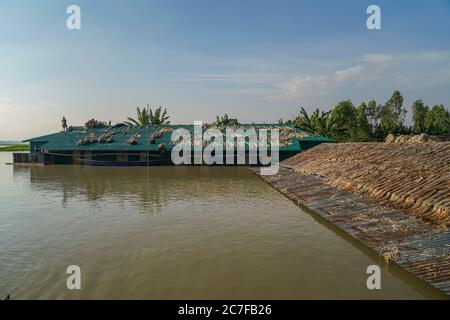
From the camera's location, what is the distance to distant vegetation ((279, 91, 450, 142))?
58344 mm

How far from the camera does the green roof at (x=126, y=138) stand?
165 ft

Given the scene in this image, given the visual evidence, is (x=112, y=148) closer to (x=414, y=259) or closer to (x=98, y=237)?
(x=98, y=237)

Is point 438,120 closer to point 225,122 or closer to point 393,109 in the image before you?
point 393,109

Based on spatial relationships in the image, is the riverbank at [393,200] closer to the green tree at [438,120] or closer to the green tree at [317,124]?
the green tree at [317,124]

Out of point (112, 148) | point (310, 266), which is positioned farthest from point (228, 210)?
point (112, 148)

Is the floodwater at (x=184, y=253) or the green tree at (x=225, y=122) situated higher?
the green tree at (x=225, y=122)

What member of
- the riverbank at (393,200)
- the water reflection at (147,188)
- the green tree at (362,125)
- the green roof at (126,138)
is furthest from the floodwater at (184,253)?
the green tree at (362,125)

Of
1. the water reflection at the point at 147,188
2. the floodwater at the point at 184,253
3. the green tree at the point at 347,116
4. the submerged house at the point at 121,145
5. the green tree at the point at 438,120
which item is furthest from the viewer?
the green tree at the point at 438,120

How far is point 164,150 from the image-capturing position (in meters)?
49.5

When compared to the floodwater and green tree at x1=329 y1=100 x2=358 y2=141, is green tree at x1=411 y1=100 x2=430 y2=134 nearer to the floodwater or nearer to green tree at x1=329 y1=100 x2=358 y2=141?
green tree at x1=329 y1=100 x2=358 y2=141

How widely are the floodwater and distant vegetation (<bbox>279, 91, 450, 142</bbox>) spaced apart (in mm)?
38894

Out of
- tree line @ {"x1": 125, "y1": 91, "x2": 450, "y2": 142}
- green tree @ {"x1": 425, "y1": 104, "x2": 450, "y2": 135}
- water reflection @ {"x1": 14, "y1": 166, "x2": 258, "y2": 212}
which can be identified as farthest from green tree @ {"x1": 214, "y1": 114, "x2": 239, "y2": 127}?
green tree @ {"x1": 425, "y1": 104, "x2": 450, "y2": 135}

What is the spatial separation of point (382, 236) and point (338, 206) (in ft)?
16.6

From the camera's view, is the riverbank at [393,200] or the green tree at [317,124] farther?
the green tree at [317,124]
